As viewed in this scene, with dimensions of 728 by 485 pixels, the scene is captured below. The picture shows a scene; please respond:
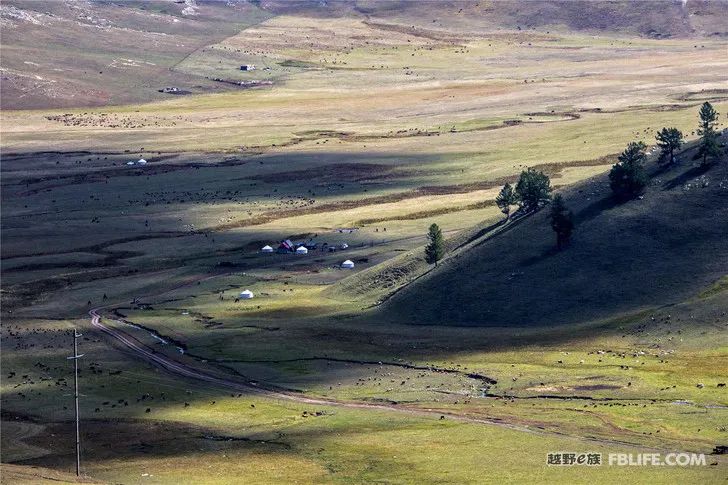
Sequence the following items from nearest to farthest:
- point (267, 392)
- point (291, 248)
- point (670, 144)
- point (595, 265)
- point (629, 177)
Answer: point (267, 392) → point (595, 265) → point (629, 177) → point (670, 144) → point (291, 248)

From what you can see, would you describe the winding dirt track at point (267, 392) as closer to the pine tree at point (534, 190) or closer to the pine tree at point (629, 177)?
the pine tree at point (534, 190)

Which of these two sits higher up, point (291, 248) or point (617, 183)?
point (617, 183)

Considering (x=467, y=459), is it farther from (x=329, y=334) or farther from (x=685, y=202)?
(x=685, y=202)

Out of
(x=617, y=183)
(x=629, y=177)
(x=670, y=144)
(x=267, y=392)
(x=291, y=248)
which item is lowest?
(x=267, y=392)

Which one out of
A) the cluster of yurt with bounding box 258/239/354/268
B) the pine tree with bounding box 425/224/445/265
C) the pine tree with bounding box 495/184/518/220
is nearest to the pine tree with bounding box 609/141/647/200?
the pine tree with bounding box 495/184/518/220

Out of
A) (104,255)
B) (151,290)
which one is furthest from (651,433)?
(104,255)

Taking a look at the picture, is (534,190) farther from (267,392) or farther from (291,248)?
(267,392)

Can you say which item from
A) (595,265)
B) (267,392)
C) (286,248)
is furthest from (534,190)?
(267,392)

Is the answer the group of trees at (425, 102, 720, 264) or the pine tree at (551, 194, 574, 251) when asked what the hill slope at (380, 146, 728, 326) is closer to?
the pine tree at (551, 194, 574, 251)
